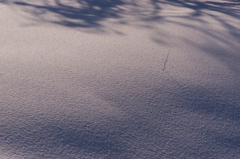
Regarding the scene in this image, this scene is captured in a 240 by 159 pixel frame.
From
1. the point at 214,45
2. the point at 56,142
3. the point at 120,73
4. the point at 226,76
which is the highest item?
the point at 214,45

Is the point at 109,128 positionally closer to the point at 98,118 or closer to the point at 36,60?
the point at 98,118

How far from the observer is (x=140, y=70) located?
182 centimetres

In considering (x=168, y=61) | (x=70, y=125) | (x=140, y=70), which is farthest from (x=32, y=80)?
(x=168, y=61)

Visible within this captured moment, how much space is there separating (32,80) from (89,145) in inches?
30.9

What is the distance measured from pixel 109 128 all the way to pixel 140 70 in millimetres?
711

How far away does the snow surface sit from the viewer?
1.19 meters

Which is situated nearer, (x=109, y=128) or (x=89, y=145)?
(x=89, y=145)

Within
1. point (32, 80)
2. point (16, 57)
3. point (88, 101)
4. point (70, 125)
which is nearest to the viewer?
point (70, 125)

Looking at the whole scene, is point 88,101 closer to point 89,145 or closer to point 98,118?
point 98,118

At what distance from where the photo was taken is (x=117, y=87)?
5.27 ft

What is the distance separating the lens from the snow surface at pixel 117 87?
1.19m

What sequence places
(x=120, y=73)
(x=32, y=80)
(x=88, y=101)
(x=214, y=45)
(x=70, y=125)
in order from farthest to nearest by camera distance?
1. (x=214, y=45)
2. (x=120, y=73)
3. (x=32, y=80)
4. (x=88, y=101)
5. (x=70, y=125)

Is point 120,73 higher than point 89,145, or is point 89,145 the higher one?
point 120,73

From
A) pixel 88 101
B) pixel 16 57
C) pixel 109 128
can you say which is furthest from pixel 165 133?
pixel 16 57
